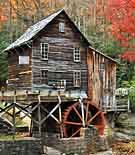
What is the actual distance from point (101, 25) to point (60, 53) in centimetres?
1655

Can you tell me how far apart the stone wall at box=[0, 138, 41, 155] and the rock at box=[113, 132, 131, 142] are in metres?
8.16

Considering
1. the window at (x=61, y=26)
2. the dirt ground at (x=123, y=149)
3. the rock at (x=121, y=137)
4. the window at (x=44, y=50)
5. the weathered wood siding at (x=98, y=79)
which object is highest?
the window at (x=61, y=26)

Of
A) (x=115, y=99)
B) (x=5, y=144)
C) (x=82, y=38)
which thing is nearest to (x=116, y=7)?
(x=82, y=38)

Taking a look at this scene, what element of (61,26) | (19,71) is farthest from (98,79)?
(19,71)

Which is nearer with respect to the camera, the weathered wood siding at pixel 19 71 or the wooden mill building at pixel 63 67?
the wooden mill building at pixel 63 67

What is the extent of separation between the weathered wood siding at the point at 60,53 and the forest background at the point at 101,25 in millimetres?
2569

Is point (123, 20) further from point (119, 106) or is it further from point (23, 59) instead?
point (23, 59)

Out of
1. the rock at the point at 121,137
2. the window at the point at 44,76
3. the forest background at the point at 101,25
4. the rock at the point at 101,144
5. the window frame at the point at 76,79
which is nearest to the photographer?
the rock at the point at 101,144

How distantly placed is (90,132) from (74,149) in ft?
5.14

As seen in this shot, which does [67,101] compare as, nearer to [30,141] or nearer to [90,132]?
[90,132]

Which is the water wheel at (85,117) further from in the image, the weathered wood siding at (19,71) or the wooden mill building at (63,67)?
the weathered wood siding at (19,71)

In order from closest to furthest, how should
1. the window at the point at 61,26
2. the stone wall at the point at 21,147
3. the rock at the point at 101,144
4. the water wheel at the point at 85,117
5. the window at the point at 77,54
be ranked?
the stone wall at the point at 21,147 < the rock at the point at 101,144 < the water wheel at the point at 85,117 < the window at the point at 61,26 < the window at the point at 77,54

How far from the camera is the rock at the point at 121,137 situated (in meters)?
25.1

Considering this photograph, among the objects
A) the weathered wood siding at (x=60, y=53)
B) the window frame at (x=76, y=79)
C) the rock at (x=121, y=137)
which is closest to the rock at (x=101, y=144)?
the rock at (x=121, y=137)
